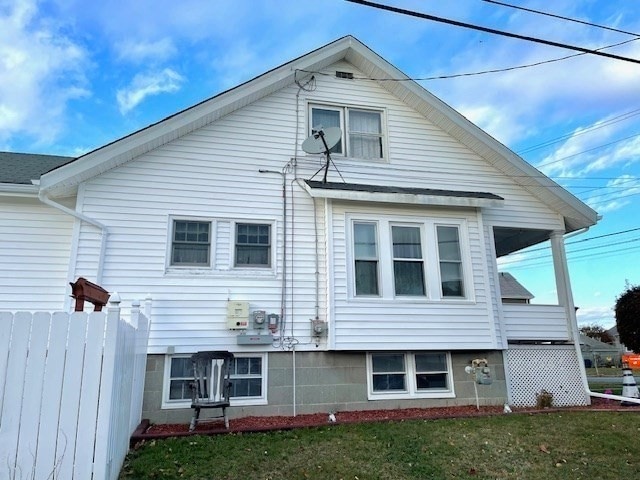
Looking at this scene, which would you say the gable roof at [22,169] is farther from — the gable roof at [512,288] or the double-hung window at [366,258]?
the gable roof at [512,288]

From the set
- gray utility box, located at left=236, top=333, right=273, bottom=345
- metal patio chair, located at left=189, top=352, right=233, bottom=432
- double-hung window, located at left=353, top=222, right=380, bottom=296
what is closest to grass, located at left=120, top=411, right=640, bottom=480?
metal patio chair, located at left=189, top=352, right=233, bottom=432

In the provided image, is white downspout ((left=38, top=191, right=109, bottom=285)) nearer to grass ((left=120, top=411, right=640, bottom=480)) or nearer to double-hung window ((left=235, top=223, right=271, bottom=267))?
double-hung window ((left=235, top=223, right=271, bottom=267))

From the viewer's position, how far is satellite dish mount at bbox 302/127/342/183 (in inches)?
315

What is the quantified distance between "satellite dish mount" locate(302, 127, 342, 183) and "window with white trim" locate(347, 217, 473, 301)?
4.39ft

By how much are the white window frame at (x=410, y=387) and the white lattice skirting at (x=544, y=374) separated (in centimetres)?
118

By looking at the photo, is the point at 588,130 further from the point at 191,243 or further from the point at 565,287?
the point at 191,243

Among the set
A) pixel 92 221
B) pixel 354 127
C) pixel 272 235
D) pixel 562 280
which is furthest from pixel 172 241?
pixel 562 280

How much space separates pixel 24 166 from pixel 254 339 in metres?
5.92

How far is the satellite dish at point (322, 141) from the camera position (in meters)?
8.00

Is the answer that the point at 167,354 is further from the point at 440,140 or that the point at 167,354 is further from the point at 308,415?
the point at 440,140

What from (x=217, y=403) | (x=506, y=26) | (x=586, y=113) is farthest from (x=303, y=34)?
(x=586, y=113)

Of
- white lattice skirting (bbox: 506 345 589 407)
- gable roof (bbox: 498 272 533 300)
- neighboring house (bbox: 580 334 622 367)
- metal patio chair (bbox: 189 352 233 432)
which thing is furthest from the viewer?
neighboring house (bbox: 580 334 622 367)

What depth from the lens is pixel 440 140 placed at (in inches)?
362

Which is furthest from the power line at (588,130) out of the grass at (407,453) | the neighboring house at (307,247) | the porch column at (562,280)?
the grass at (407,453)
